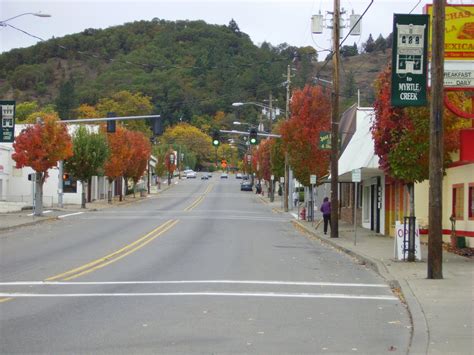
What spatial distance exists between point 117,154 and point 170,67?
45.0m

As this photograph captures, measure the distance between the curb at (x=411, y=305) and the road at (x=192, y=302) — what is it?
0.16m

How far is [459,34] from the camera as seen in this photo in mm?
16875

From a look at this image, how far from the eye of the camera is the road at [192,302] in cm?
931

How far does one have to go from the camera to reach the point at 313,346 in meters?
9.13

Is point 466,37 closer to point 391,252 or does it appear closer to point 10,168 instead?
point 391,252

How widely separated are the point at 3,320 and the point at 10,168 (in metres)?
58.2

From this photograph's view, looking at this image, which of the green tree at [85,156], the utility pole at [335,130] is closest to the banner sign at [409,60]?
the utility pole at [335,130]

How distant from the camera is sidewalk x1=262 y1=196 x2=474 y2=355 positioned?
9.35 m

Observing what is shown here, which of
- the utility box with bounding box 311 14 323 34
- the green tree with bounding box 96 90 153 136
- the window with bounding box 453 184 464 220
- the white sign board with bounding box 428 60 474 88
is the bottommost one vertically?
the window with bounding box 453 184 464 220

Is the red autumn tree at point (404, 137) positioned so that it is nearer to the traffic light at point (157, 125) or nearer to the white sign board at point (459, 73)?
the white sign board at point (459, 73)

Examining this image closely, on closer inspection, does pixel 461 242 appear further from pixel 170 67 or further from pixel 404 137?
pixel 170 67

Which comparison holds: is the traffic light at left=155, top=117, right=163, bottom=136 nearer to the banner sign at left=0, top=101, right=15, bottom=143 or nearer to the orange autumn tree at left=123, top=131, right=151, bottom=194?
the banner sign at left=0, top=101, right=15, bottom=143

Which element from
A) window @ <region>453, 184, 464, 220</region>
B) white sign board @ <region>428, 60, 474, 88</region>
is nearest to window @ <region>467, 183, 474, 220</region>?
window @ <region>453, 184, 464, 220</region>

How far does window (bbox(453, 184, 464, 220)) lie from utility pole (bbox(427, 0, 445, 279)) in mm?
8230
